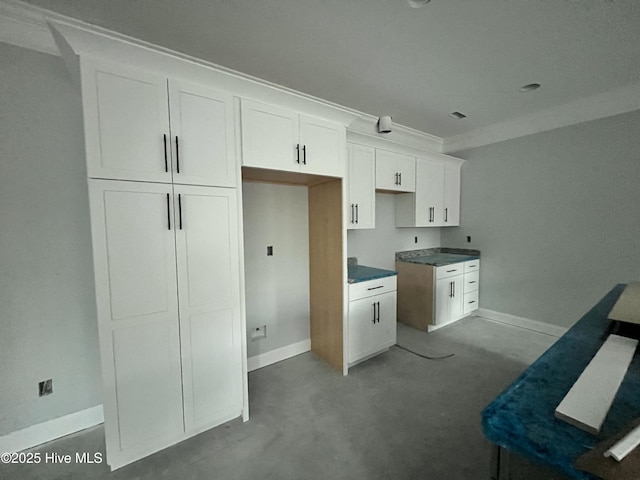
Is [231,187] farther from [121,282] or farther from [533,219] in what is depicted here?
Result: [533,219]

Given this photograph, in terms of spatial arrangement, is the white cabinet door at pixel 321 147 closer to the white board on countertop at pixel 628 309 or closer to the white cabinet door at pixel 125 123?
the white cabinet door at pixel 125 123

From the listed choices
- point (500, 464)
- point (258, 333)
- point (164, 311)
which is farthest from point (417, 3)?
point (258, 333)

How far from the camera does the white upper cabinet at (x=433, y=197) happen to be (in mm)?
3574

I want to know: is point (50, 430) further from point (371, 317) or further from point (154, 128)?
point (371, 317)

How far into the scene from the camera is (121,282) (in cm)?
154

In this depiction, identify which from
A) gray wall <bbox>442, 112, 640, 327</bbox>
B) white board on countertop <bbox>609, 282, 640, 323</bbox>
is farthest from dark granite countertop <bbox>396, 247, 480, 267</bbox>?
white board on countertop <bbox>609, 282, 640, 323</bbox>

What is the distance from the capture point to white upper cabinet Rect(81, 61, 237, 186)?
1440mm

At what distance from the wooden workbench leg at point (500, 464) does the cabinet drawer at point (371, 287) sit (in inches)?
71.5

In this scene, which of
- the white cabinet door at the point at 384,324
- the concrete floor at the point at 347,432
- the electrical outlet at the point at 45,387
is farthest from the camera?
the white cabinet door at the point at 384,324

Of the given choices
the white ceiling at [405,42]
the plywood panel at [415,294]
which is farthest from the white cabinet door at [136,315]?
the plywood panel at [415,294]

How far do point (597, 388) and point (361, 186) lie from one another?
2.29 m

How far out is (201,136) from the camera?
173 centimetres

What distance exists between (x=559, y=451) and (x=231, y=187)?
6.27 feet

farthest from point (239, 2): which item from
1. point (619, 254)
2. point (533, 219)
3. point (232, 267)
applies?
point (619, 254)
